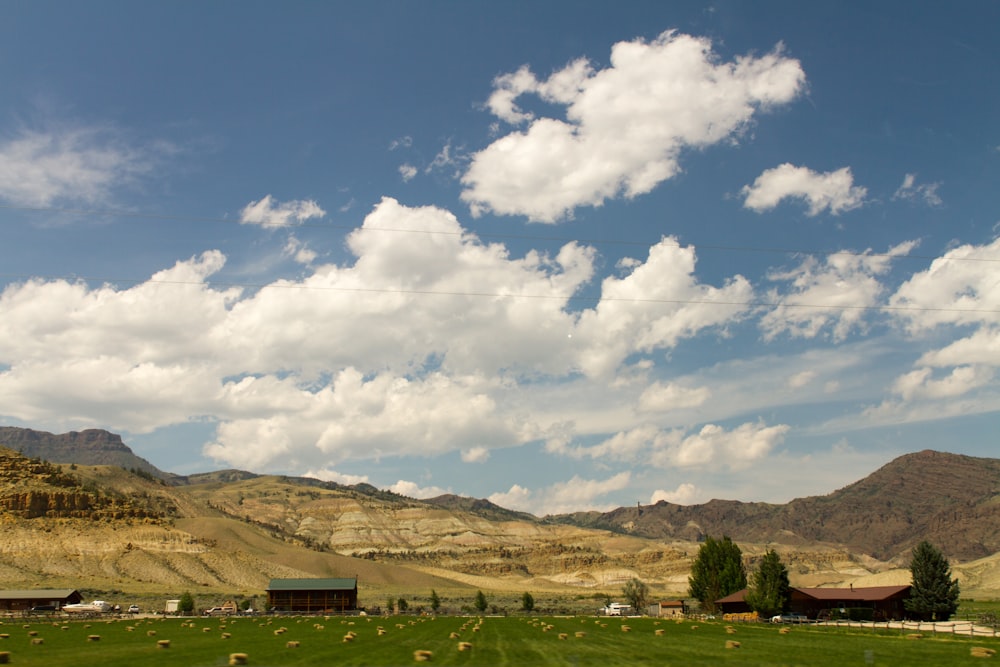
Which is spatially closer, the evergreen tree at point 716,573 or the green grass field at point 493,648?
the green grass field at point 493,648

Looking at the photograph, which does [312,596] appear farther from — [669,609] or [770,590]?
[770,590]

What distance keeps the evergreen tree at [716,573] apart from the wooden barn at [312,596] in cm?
5146

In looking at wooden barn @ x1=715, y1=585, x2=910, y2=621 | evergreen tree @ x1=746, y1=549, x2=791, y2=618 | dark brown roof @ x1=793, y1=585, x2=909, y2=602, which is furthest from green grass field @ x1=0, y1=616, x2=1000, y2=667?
dark brown roof @ x1=793, y1=585, x2=909, y2=602

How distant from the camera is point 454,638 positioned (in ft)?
158

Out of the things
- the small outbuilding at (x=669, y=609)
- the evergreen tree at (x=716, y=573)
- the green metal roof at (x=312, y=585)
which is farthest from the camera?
the green metal roof at (x=312, y=585)

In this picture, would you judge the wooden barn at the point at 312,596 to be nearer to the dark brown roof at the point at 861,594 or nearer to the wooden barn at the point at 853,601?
the wooden barn at the point at 853,601

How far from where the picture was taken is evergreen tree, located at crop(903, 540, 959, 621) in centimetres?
8206

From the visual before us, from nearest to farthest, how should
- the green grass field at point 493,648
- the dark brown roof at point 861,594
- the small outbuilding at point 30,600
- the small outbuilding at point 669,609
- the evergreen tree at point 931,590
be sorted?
the green grass field at point 493,648
the evergreen tree at point 931,590
the dark brown roof at point 861,594
the small outbuilding at point 30,600
the small outbuilding at point 669,609

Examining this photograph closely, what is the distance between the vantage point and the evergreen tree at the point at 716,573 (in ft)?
347

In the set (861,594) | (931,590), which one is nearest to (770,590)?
(861,594)

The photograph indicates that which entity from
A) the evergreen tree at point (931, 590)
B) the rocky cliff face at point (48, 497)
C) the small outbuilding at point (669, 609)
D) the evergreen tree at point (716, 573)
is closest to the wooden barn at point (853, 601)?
the evergreen tree at point (931, 590)

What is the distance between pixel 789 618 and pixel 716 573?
82.3 feet

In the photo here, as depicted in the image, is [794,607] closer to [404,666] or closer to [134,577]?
[404,666]

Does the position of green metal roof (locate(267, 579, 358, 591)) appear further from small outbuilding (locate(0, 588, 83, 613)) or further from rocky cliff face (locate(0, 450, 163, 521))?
rocky cliff face (locate(0, 450, 163, 521))
